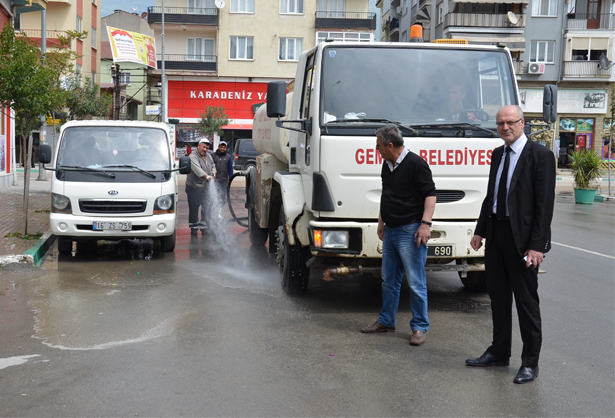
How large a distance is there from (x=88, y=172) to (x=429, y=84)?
5.66 metres

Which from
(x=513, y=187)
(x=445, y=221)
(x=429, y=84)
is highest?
(x=429, y=84)

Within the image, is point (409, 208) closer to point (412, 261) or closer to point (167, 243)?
point (412, 261)

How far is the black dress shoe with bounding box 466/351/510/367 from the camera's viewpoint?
5.19m

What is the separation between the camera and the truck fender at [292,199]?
23.2 ft

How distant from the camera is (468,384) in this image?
4789 millimetres

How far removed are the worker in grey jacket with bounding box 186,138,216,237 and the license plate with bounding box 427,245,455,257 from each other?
22.9 ft

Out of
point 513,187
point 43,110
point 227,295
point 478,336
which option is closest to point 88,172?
point 43,110

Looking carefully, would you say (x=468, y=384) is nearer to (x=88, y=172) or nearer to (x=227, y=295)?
(x=227, y=295)

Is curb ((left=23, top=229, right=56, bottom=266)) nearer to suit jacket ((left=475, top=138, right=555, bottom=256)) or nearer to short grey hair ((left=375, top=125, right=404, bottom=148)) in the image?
short grey hair ((left=375, top=125, right=404, bottom=148))

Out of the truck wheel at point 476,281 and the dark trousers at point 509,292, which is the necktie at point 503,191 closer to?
the dark trousers at point 509,292

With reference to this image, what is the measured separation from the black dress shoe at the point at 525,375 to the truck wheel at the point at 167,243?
274 inches

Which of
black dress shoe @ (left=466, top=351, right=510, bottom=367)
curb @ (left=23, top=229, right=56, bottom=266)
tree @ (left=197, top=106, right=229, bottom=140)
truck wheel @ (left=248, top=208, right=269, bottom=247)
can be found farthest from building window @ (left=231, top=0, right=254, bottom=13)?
black dress shoe @ (left=466, top=351, right=510, bottom=367)

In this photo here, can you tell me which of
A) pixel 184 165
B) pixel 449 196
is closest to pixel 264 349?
pixel 449 196

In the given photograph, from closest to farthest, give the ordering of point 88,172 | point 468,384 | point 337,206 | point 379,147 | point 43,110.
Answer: point 468,384 < point 379,147 < point 337,206 < point 88,172 < point 43,110
